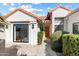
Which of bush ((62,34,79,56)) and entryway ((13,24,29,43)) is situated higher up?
entryway ((13,24,29,43))

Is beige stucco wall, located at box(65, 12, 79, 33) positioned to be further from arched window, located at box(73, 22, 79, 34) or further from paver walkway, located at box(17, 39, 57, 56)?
paver walkway, located at box(17, 39, 57, 56)

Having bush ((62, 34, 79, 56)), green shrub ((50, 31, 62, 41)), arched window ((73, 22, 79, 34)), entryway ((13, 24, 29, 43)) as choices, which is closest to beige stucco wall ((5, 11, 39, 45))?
entryway ((13, 24, 29, 43))

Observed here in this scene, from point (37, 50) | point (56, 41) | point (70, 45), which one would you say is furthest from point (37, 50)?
point (70, 45)

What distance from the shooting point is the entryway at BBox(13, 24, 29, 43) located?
15.8ft

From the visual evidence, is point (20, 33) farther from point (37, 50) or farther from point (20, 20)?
point (37, 50)

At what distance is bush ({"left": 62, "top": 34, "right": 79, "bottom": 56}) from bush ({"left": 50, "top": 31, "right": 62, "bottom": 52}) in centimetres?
9

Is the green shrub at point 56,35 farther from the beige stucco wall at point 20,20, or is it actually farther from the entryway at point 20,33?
the entryway at point 20,33

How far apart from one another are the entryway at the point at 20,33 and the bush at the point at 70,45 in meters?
0.76

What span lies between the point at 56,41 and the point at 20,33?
29.3 inches

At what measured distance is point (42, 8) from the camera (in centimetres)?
474

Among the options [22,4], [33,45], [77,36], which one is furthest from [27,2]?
[77,36]

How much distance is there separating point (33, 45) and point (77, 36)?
0.89 metres

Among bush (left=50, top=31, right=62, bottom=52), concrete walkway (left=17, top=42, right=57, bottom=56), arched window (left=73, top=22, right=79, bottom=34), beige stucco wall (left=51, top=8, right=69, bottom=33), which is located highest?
beige stucco wall (left=51, top=8, right=69, bottom=33)

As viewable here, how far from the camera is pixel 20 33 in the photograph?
4836mm
